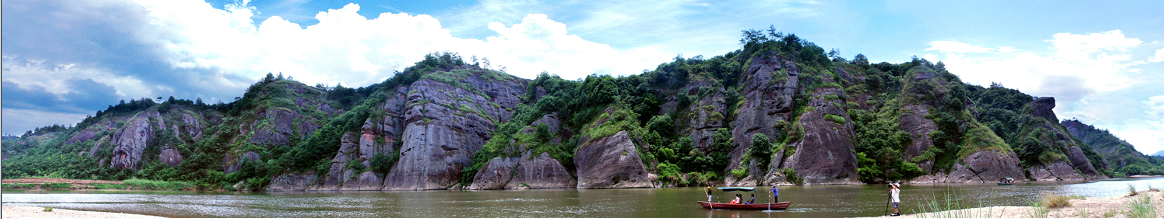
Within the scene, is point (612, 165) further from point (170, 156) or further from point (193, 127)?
point (193, 127)

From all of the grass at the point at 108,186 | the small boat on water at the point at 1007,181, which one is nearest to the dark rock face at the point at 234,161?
the grass at the point at 108,186

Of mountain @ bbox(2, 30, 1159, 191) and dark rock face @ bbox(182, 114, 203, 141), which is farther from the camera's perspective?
dark rock face @ bbox(182, 114, 203, 141)

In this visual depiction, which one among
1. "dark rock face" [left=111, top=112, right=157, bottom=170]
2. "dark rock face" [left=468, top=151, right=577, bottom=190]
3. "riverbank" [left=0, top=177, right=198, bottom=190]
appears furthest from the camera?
"dark rock face" [left=111, top=112, right=157, bottom=170]

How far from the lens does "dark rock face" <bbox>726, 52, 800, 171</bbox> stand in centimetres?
6869

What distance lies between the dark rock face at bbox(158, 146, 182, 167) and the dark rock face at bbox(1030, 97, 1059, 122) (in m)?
138

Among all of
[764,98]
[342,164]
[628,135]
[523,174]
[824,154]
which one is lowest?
[523,174]

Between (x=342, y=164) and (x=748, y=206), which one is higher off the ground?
(x=342, y=164)

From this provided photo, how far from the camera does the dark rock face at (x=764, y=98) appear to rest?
6869 centimetres

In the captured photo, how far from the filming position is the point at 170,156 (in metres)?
91.3

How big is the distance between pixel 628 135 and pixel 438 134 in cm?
3029

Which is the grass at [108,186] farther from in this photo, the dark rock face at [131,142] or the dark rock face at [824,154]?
the dark rock face at [824,154]

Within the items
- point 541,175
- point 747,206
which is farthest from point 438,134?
point 747,206

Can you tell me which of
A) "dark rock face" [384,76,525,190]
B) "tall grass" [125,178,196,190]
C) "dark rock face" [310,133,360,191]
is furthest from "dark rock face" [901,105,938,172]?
"tall grass" [125,178,196,190]

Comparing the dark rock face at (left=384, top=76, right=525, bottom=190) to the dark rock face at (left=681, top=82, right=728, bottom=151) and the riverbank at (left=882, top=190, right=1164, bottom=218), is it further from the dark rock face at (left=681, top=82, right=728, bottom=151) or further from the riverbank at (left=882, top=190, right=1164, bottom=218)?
the riverbank at (left=882, top=190, right=1164, bottom=218)
